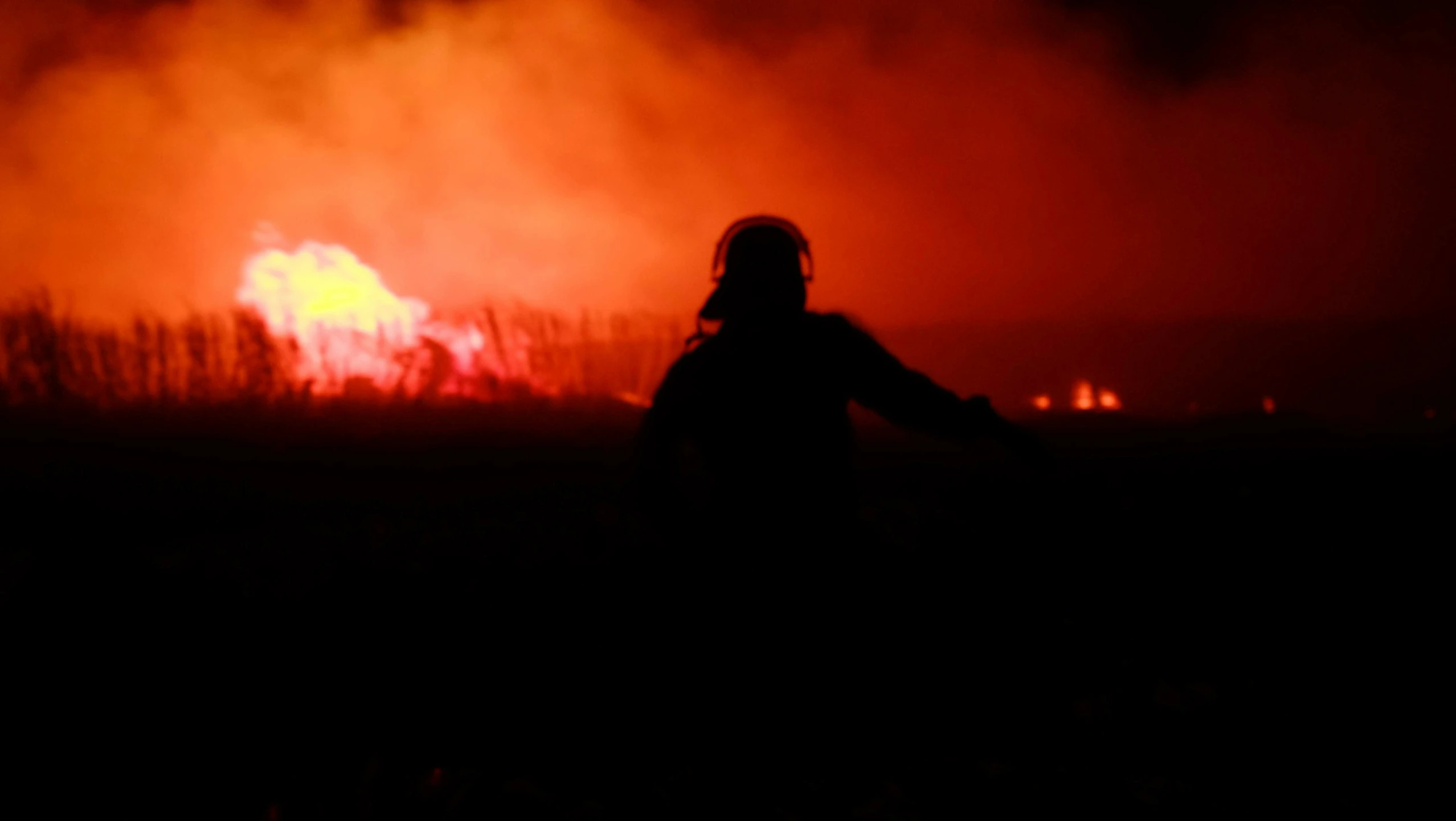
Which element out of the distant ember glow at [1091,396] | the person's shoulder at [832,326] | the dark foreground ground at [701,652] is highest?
the distant ember glow at [1091,396]

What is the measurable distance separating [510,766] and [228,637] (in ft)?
7.09

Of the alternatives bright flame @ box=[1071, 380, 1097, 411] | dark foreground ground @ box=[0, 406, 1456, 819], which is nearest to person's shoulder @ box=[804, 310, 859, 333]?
dark foreground ground @ box=[0, 406, 1456, 819]

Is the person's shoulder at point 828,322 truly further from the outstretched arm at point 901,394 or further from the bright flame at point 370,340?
the bright flame at point 370,340

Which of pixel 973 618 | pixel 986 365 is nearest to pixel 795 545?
pixel 973 618

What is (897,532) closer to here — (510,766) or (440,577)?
(440,577)

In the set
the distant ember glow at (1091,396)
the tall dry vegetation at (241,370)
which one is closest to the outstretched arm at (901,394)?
the tall dry vegetation at (241,370)

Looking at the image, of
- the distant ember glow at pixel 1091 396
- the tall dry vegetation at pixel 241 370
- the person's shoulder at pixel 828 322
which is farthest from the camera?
the distant ember glow at pixel 1091 396

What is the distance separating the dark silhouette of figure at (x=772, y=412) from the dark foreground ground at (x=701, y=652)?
0.63 ft

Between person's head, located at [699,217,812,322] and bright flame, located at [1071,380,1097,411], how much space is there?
25358 millimetres

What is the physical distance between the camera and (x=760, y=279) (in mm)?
2363

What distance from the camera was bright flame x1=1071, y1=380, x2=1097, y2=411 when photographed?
26.3 m

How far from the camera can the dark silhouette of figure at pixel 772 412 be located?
7.77 ft

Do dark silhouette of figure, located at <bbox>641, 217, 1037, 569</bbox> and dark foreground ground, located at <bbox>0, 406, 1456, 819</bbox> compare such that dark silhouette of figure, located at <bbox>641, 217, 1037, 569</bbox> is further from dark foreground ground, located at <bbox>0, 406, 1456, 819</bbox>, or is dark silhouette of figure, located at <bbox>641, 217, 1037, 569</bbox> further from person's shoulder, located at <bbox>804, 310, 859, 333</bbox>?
dark foreground ground, located at <bbox>0, 406, 1456, 819</bbox>

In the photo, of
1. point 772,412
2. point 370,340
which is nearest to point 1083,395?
point 370,340
